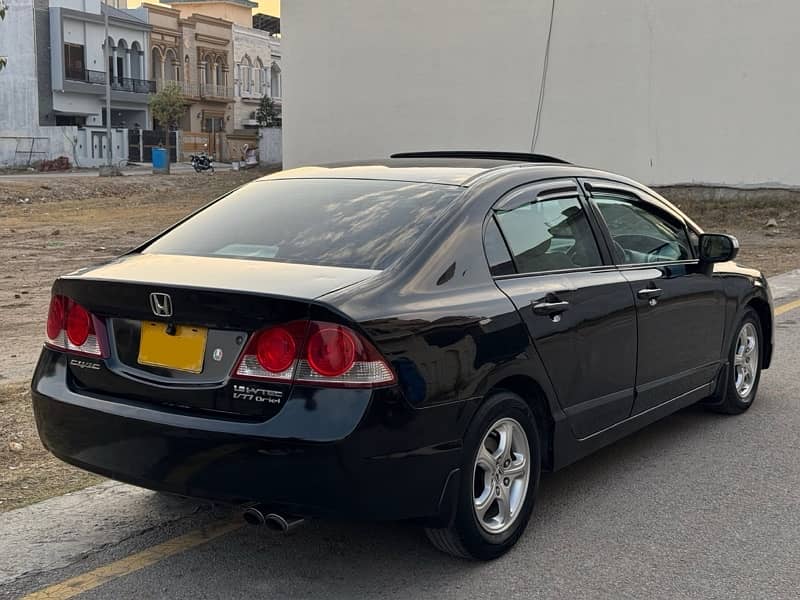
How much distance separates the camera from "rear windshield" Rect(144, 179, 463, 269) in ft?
13.7

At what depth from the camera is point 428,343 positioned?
378 centimetres

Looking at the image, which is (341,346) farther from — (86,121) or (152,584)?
(86,121)

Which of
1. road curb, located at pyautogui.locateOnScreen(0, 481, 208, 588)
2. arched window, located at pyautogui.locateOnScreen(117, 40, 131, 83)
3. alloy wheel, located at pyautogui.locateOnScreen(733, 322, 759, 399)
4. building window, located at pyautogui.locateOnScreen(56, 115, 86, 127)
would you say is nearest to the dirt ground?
road curb, located at pyautogui.locateOnScreen(0, 481, 208, 588)

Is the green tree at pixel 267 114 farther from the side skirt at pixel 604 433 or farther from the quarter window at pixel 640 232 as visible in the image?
the side skirt at pixel 604 433

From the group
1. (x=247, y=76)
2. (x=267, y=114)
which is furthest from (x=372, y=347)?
(x=247, y=76)

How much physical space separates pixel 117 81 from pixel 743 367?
59266 millimetres

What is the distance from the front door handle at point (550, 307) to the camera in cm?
438

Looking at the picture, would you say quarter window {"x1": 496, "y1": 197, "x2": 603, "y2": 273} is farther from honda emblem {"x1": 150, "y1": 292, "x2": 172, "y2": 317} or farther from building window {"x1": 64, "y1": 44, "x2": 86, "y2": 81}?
building window {"x1": 64, "y1": 44, "x2": 86, "y2": 81}

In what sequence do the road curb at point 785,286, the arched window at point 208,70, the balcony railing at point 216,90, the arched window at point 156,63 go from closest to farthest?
1. the road curb at point 785,286
2. the arched window at point 156,63
3. the balcony railing at point 216,90
4. the arched window at point 208,70

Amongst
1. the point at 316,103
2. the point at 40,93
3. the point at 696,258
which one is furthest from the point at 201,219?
the point at 40,93

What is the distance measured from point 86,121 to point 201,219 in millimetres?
57700

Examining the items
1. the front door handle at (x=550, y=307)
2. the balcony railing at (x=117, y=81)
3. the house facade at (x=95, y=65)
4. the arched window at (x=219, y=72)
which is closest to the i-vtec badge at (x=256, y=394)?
the front door handle at (x=550, y=307)

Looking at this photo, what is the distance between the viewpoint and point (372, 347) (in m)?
3.59

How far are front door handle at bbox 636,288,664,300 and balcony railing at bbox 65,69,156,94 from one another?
5613cm
